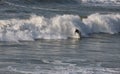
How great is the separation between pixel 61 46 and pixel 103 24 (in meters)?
6.82

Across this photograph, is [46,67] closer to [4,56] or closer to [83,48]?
[4,56]

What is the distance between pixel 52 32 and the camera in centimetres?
1939

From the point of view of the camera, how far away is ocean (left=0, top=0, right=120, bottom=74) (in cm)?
1236

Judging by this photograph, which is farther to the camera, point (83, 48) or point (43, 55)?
point (83, 48)

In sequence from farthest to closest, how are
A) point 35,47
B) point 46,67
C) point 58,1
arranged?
point 58,1 < point 35,47 < point 46,67

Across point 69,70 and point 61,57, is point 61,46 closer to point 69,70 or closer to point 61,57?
point 61,57

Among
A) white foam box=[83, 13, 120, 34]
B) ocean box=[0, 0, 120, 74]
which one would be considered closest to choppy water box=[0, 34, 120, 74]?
ocean box=[0, 0, 120, 74]

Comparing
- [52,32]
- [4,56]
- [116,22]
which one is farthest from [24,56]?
[116,22]

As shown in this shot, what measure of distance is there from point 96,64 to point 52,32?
21.6 feet

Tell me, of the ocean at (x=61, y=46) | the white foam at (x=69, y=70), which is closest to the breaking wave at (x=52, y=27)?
the ocean at (x=61, y=46)

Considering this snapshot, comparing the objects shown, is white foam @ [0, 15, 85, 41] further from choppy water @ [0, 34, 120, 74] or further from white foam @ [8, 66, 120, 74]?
white foam @ [8, 66, 120, 74]

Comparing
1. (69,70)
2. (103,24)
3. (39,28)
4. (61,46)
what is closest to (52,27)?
(39,28)

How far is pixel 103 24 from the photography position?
22844 millimetres

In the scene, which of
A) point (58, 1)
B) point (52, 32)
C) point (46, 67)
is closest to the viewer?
point (46, 67)
